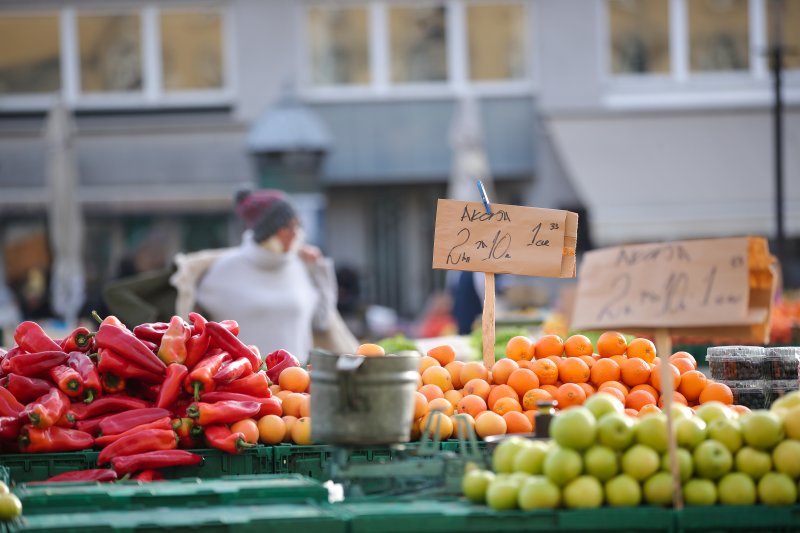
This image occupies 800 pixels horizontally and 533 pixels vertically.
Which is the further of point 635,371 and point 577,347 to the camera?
point 577,347

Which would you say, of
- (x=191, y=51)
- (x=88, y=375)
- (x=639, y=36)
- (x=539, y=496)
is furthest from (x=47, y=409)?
(x=639, y=36)

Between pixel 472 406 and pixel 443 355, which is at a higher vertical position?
pixel 443 355

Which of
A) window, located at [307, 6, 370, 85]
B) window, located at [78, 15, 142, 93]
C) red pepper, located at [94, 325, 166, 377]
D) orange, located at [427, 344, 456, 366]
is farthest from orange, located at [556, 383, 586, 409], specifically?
window, located at [78, 15, 142, 93]

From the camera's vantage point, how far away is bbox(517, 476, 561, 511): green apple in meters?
4.14

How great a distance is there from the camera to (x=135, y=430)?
5266mm

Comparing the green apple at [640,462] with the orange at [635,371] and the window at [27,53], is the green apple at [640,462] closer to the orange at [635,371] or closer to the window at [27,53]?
the orange at [635,371]

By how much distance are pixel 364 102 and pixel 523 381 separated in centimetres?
1645

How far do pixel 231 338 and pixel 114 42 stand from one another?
17.1 metres

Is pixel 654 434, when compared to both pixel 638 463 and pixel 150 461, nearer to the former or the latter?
pixel 638 463

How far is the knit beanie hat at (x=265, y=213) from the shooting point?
941cm

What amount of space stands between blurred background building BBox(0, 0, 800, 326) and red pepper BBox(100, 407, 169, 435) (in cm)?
1538

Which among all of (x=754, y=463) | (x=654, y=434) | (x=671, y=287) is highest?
(x=671, y=287)

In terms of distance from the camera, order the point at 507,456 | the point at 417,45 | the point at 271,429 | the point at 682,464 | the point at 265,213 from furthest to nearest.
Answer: the point at 417,45
the point at 265,213
the point at 271,429
the point at 507,456
the point at 682,464

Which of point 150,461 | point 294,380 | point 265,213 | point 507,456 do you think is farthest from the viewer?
point 265,213
